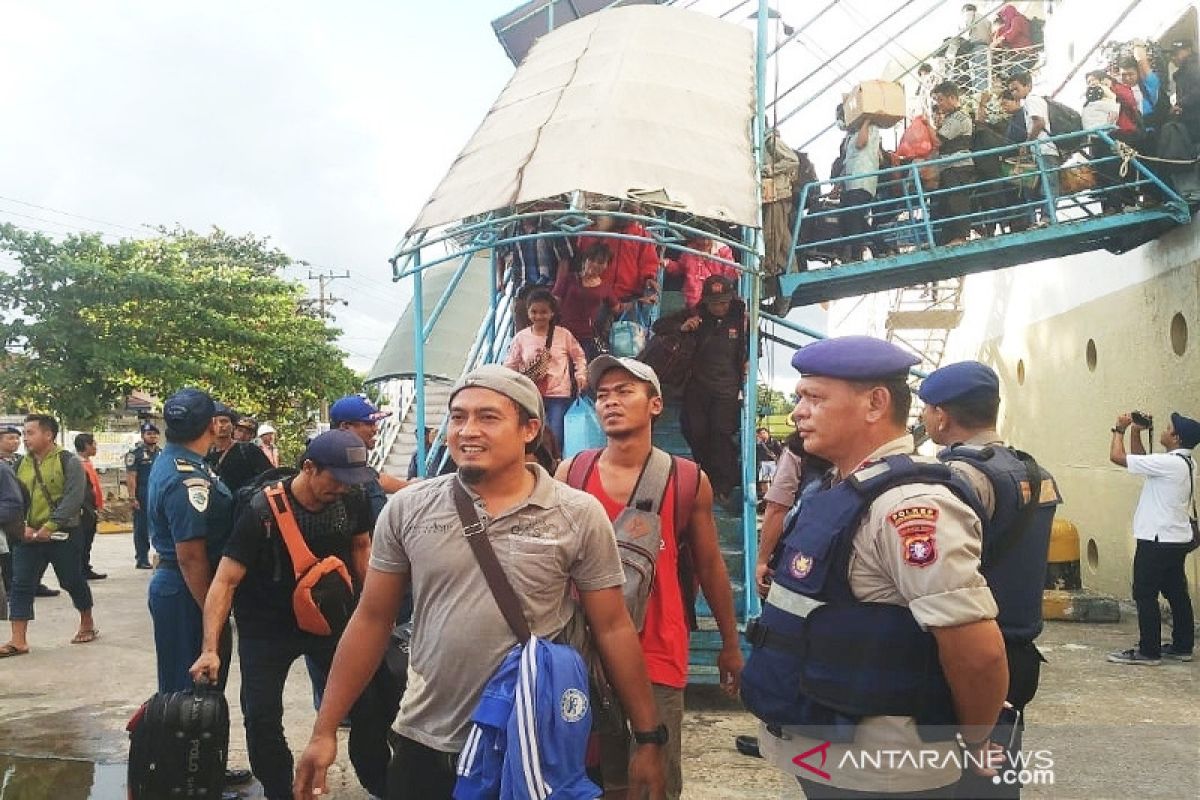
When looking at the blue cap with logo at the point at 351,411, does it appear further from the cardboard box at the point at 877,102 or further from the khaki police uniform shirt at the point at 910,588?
the cardboard box at the point at 877,102

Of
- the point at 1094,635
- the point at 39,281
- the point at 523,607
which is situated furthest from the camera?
the point at 39,281

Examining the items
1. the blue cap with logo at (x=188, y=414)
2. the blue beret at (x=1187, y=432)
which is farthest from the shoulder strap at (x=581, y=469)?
the blue beret at (x=1187, y=432)

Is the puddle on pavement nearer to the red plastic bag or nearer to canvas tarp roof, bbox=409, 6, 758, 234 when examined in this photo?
canvas tarp roof, bbox=409, 6, 758, 234

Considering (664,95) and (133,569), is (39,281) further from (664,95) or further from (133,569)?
(664,95)

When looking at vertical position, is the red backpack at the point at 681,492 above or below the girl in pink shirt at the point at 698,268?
below

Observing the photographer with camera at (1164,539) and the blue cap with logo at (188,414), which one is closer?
the blue cap with logo at (188,414)

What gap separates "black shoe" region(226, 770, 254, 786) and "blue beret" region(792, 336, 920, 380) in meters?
3.73

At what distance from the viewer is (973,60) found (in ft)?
39.0

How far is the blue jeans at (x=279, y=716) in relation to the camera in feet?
12.6

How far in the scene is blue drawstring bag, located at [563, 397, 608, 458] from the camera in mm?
6098

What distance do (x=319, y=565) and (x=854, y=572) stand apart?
7.95ft

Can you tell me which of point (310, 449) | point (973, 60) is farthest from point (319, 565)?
point (973, 60)

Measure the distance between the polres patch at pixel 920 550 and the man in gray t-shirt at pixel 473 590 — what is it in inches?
34.3

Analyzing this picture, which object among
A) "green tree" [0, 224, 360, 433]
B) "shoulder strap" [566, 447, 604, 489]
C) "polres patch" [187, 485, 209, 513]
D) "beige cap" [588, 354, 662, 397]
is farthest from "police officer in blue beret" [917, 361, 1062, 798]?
"green tree" [0, 224, 360, 433]
